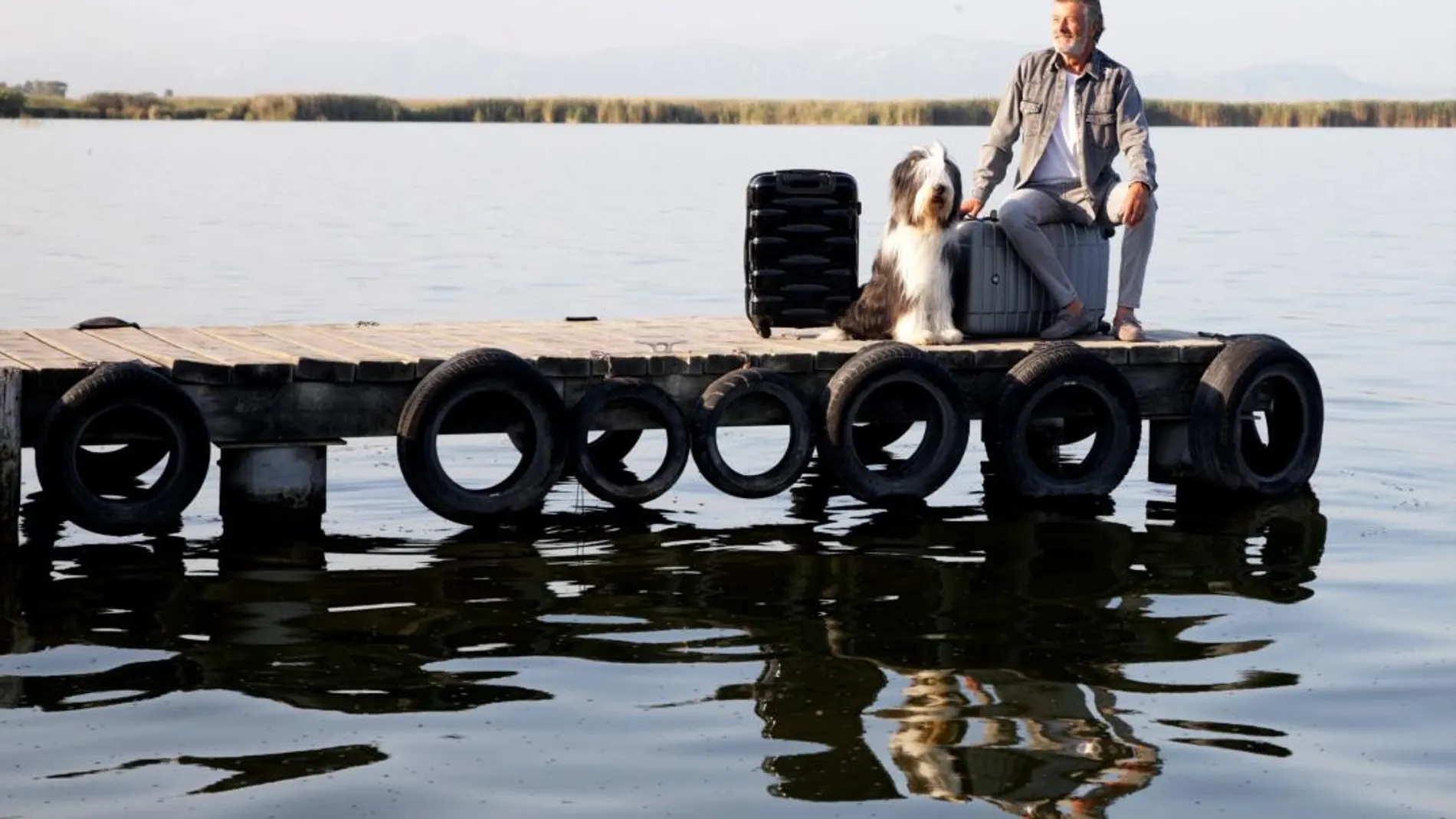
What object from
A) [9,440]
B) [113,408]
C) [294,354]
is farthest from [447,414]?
[9,440]

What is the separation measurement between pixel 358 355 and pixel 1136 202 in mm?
3991

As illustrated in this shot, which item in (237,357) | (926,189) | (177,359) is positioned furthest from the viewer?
(926,189)

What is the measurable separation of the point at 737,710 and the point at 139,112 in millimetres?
75321

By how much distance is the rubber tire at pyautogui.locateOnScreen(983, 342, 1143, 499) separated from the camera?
10.9m

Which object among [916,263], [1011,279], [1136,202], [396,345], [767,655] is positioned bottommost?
[767,655]

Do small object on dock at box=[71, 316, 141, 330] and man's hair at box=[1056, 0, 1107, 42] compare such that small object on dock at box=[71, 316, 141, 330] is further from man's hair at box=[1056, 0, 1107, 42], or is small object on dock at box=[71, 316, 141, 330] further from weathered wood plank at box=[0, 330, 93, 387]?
man's hair at box=[1056, 0, 1107, 42]

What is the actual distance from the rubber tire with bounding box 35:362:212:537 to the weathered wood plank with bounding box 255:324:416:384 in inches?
29.9

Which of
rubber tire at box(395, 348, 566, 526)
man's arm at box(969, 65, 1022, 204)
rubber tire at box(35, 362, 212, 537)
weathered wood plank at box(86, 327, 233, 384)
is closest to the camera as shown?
rubber tire at box(35, 362, 212, 537)

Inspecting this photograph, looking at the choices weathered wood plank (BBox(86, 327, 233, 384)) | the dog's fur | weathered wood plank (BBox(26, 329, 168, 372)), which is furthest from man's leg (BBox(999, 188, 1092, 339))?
weathered wood plank (BBox(26, 329, 168, 372))

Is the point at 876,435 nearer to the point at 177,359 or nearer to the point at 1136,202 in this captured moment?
the point at 1136,202

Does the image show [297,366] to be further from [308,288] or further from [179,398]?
[308,288]

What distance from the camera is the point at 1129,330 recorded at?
37.9 ft

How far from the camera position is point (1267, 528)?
36.1 feet

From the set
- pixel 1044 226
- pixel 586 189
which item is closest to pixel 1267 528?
pixel 1044 226
